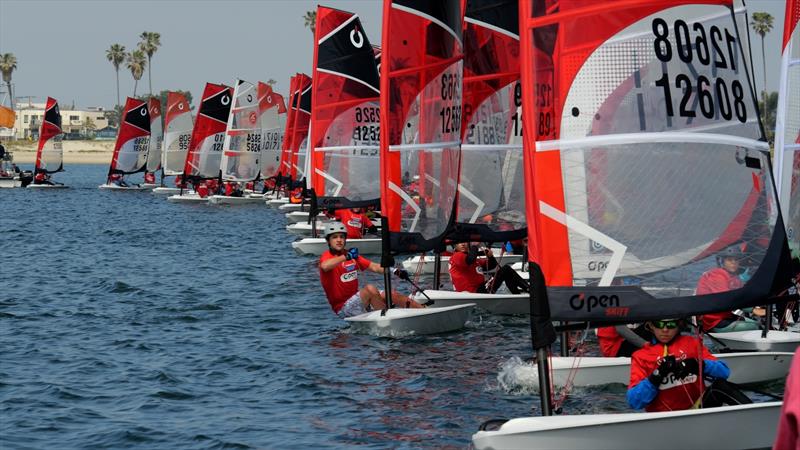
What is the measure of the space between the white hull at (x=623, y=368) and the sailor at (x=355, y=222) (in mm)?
16086

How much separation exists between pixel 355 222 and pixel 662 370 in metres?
19.4

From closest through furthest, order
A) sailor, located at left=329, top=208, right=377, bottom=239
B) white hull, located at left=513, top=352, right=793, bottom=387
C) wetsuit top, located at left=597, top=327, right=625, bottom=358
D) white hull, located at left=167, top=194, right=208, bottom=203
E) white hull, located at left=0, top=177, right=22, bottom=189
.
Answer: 1. white hull, located at left=513, top=352, right=793, bottom=387
2. wetsuit top, located at left=597, top=327, right=625, bottom=358
3. sailor, located at left=329, top=208, right=377, bottom=239
4. white hull, located at left=167, top=194, right=208, bottom=203
5. white hull, located at left=0, top=177, right=22, bottom=189

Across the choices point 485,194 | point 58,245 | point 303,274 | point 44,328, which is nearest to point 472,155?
point 485,194

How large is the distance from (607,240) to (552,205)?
0.47m

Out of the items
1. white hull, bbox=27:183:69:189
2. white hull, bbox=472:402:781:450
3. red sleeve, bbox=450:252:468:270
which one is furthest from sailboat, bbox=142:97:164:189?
white hull, bbox=472:402:781:450

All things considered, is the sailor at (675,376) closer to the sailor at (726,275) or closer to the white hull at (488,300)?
the sailor at (726,275)

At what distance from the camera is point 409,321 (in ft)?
47.7

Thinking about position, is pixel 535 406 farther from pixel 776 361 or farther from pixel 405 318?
pixel 405 318

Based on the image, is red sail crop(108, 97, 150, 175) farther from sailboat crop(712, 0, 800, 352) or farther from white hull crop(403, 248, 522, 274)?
sailboat crop(712, 0, 800, 352)

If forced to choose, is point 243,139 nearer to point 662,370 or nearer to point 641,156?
point 641,156

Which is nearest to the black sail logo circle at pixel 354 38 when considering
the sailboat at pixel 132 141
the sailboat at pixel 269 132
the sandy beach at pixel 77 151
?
the sailboat at pixel 269 132

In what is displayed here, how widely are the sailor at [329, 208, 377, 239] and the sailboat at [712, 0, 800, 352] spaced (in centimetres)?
1432

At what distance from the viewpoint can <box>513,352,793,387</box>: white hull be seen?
10.8 m

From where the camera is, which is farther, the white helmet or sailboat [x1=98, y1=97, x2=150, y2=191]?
sailboat [x1=98, y1=97, x2=150, y2=191]
